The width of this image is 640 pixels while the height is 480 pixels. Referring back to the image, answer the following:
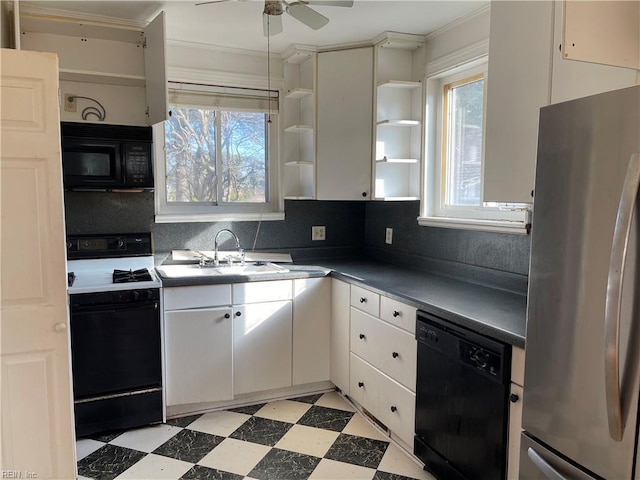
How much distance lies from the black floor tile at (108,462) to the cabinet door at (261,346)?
668mm

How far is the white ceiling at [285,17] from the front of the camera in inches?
96.7

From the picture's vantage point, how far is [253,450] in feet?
7.85

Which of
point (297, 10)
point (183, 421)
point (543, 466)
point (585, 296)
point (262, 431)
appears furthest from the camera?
point (183, 421)

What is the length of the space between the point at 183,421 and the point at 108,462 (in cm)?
48

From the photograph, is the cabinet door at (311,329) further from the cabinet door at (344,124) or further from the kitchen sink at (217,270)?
the cabinet door at (344,124)

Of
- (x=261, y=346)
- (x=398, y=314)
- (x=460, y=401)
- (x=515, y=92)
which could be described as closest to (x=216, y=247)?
(x=261, y=346)

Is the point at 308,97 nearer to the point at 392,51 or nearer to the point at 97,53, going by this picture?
the point at 392,51

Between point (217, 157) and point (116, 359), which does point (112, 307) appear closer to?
point (116, 359)

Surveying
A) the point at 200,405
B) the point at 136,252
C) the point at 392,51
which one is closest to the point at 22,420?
the point at 200,405

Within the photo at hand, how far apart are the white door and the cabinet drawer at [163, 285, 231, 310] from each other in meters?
0.81

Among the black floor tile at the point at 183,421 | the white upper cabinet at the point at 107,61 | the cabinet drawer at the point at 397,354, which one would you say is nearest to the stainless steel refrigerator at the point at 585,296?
the cabinet drawer at the point at 397,354

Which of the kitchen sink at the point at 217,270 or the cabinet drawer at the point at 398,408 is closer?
the cabinet drawer at the point at 398,408

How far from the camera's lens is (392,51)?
2979 mm

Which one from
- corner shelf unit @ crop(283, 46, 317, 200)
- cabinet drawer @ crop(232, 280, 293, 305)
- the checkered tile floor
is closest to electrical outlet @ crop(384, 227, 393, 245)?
corner shelf unit @ crop(283, 46, 317, 200)
